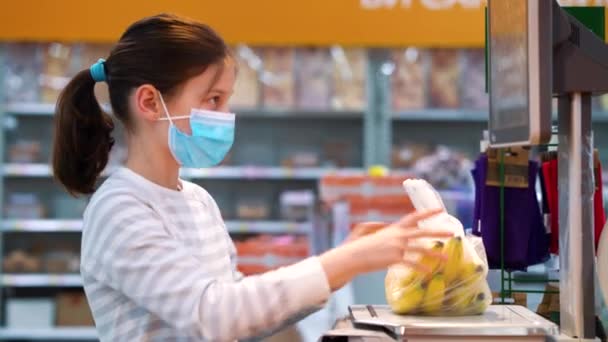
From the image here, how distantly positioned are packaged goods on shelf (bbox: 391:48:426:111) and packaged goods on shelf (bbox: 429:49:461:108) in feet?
0.27

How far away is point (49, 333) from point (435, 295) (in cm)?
591

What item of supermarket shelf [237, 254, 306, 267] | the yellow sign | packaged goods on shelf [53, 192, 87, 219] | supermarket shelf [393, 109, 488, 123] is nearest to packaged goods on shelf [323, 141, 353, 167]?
supermarket shelf [393, 109, 488, 123]

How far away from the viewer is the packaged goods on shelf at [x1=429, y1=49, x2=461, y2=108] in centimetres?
675

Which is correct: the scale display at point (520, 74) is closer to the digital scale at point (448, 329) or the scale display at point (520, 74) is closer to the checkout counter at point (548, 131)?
the checkout counter at point (548, 131)

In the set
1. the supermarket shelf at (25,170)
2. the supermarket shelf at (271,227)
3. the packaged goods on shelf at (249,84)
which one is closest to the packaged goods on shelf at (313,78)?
the packaged goods on shelf at (249,84)

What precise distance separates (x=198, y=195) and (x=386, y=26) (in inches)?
115

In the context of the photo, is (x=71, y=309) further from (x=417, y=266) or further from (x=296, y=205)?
(x=417, y=266)

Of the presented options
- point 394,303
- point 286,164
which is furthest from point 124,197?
point 286,164

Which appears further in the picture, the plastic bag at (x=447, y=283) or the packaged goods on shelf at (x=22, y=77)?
the packaged goods on shelf at (x=22, y=77)

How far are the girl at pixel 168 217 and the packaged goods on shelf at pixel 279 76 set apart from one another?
498 centimetres

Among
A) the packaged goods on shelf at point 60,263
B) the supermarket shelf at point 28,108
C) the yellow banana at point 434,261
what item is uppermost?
the supermarket shelf at point 28,108

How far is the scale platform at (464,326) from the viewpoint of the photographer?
1206 millimetres

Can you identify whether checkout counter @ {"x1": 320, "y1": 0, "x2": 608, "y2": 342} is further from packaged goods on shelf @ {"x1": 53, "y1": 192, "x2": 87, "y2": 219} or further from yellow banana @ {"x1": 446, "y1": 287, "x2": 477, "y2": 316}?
packaged goods on shelf @ {"x1": 53, "y1": 192, "x2": 87, "y2": 219}

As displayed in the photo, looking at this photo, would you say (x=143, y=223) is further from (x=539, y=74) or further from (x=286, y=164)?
(x=286, y=164)
